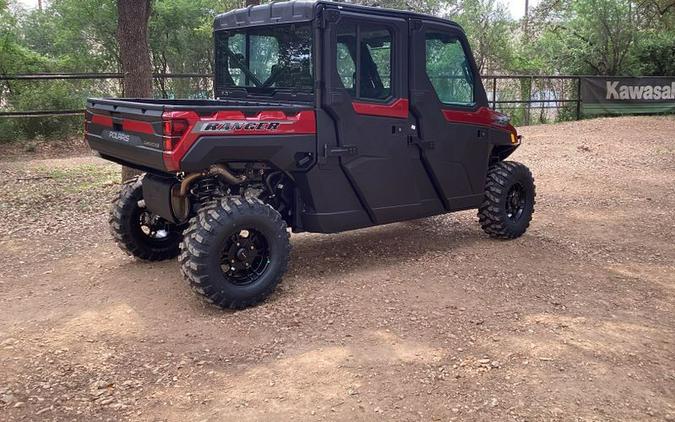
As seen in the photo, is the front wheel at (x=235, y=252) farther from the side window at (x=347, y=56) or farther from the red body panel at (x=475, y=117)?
the red body panel at (x=475, y=117)

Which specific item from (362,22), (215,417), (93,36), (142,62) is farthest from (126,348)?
(93,36)

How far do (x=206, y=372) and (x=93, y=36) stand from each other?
52.8ft

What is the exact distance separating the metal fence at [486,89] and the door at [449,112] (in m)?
9.16

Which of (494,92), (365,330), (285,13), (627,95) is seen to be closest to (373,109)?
(285,13)

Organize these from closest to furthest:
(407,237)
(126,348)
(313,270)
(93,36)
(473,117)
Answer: (126,348) → (313,270) → (473,117) → (407,237) → (93,36)

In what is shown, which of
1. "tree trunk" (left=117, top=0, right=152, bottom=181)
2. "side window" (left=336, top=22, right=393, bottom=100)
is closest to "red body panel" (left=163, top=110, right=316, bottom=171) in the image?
"side window" (left=336, top=22, right=393, bottom=100)

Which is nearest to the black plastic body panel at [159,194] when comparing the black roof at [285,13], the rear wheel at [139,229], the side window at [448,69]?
the rear wheel at [139,229]

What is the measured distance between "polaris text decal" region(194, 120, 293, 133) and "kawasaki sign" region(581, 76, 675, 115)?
1696cm

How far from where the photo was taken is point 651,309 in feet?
15.4

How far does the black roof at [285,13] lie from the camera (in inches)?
190

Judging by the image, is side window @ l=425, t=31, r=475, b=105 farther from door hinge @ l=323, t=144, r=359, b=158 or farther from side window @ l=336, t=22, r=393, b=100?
door hinge @ l=323, t=144, r=359, b=158

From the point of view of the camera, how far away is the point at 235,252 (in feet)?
15.1

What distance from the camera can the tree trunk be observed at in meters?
8.19

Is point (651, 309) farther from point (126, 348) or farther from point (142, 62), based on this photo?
point (142, 62)
